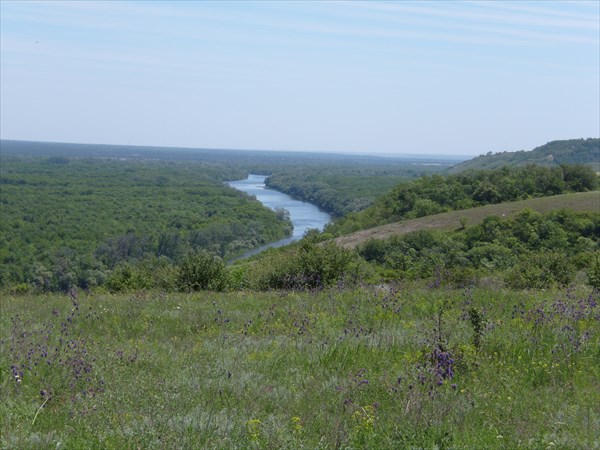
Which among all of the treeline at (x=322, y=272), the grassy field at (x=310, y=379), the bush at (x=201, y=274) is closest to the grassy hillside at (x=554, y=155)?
the treeline at (x=322, y=272)

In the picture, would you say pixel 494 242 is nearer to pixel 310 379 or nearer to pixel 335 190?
pixel 310 379

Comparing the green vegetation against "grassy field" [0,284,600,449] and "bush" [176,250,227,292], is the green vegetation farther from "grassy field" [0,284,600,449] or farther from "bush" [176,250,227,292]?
"grassy field" [0,284,600,449]

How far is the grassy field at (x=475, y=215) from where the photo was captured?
31641 mm

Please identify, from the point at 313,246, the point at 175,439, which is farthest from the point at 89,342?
the point at 313,246

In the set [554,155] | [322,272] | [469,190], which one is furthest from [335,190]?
[322,272]

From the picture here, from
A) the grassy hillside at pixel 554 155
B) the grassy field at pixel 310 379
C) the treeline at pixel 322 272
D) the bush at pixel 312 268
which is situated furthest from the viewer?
the grassy hillside at pixel 554 155

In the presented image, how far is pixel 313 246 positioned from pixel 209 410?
9338 mm

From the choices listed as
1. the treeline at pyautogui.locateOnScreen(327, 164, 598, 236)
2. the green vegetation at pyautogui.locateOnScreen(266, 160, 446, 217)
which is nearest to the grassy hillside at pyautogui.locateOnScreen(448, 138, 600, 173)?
the green vegetation at pyautogui.locateOnScreen(266, 160, 446, 217)

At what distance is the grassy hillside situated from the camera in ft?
432

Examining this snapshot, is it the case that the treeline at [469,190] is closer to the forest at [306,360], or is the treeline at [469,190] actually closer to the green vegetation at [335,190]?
the forest at [306,360]

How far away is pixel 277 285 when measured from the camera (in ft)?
40.4

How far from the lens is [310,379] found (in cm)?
504

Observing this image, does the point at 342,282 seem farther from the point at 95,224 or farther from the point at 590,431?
the point at 95,224

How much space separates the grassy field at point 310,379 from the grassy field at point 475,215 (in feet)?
75.2
